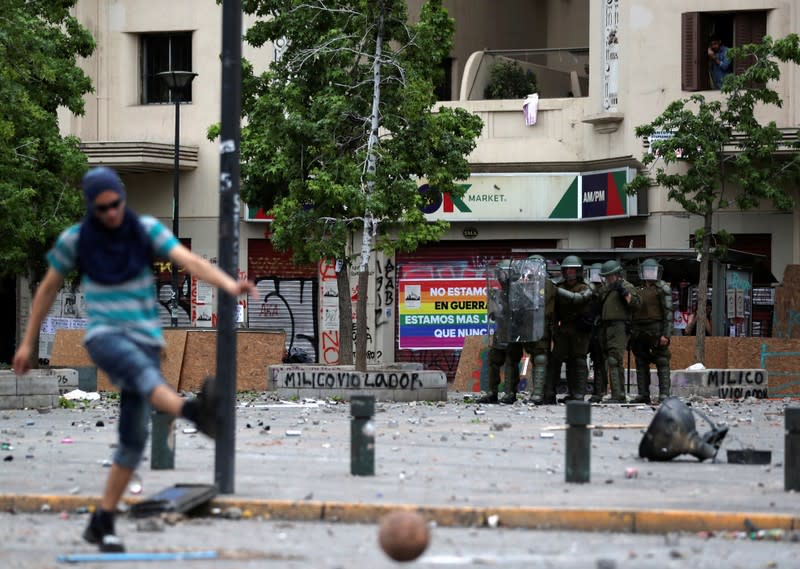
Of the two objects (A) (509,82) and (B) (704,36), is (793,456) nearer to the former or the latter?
(B) (704,36)

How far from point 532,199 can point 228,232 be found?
69.9 ft

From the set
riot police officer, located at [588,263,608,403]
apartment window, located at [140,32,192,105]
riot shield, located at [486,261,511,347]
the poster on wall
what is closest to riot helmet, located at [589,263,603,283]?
riot police officer, located at [588,263,608,403]

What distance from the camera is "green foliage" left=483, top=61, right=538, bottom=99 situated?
31500mm

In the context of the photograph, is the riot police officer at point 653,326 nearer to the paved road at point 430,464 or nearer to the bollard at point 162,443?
the paved road at point 430,464

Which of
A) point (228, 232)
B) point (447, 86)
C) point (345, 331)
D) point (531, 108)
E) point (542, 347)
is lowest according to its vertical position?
point (542, 347)

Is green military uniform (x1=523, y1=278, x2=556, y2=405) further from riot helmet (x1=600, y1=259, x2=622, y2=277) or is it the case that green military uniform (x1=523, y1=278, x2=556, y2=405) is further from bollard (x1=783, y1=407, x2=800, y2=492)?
bollard (x1=783, y1=407, x2=800, y2=492)

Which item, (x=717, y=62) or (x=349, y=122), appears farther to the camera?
(x=717, y=62)

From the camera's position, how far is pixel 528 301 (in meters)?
20.9

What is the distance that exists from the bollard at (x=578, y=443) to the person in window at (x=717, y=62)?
63.1 ft

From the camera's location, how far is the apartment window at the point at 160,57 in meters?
32.8

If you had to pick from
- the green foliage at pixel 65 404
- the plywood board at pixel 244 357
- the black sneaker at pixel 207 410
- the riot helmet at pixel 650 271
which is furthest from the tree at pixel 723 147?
the black sneaker at pixel 207 410

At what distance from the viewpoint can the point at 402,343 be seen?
31.8m

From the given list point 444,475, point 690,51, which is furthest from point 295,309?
point 444,475

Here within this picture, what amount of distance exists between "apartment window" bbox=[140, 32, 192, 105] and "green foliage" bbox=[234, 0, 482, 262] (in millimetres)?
8057
